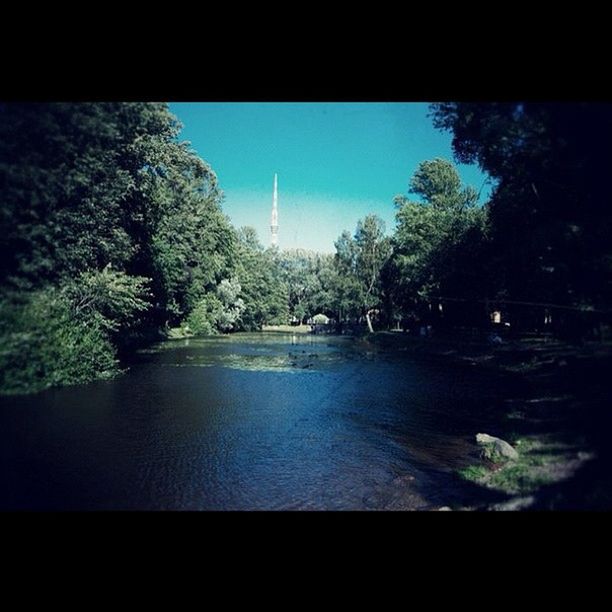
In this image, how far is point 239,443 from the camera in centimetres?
866

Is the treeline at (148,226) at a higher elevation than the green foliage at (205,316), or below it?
higher

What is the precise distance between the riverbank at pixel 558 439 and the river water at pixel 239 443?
25.6 inches

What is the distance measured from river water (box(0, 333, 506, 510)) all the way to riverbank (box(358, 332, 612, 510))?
25.6 inches

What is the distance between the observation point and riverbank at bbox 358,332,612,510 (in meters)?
5.36

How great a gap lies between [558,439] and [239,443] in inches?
250

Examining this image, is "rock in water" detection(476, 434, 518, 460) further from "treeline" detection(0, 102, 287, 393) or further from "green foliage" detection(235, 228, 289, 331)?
"green foliage" detection(235, 228, 289, 331)

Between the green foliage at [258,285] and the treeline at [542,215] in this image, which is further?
the green foliage at [258,285]

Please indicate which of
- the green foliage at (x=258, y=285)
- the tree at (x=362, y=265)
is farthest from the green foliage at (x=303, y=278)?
the tree at (x=362, y=265)

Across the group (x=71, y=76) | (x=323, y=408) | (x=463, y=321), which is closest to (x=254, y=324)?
(x=463, y=321)

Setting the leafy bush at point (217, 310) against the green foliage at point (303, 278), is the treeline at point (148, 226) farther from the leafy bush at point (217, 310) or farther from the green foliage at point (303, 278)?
the green foliage at point (303, 278)

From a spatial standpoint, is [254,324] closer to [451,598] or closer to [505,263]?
[505,263]

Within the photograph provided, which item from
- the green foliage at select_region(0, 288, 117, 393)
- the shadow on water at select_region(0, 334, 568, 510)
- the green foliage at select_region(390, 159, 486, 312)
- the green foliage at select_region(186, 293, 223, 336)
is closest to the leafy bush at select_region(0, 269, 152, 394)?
the green foliage at select_region(0, 288, 117, 393)

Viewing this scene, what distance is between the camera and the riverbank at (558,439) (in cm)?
536

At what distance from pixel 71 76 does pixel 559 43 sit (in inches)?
246
